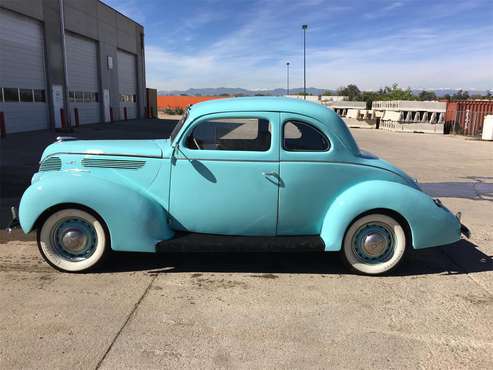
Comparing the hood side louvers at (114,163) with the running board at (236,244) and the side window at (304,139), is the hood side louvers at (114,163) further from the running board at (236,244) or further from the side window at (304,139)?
the side window at (304,139)

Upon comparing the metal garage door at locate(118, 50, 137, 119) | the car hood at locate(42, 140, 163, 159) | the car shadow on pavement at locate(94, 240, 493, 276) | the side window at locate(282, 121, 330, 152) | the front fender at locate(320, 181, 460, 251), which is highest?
the metal garage door at locate(118, 50, 137, 119)

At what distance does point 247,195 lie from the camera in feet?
13.9

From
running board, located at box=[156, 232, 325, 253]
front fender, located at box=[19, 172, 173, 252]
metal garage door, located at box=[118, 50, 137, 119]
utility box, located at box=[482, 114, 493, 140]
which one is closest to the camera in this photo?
front fender, located at box=[19, 172, 173, 252]

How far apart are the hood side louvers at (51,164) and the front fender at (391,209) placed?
9.23 feet

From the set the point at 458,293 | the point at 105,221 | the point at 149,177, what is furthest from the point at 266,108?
the point at 458,293

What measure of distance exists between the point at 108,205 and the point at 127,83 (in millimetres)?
33459

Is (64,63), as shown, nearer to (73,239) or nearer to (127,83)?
(127,83)

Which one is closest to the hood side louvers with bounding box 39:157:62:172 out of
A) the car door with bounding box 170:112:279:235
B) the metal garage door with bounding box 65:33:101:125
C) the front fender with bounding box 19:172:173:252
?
the front fender with bounding box 19:172:173:252

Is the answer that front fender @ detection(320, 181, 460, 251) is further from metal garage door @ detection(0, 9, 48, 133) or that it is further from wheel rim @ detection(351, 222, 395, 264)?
metal garage door @ detection(0, 9, 48, 133)

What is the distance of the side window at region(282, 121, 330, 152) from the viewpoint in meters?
4.29

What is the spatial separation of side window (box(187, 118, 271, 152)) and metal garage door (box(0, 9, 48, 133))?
1695 centimetres

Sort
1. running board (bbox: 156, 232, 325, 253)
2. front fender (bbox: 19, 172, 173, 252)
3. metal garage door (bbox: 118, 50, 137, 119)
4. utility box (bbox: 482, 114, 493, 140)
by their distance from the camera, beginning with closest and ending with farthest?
front fender (bbox: 19, 172, 173, 252), running board (bbox: 156, 232, 325, 253), utility box (bbox: 482, 114, 493, 140), metal garage door (bbox: 118, 50, 137, 119)

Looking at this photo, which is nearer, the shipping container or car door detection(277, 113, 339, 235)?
car door detection(277, 113, 339, 235)

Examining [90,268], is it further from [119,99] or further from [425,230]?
[119,99]
